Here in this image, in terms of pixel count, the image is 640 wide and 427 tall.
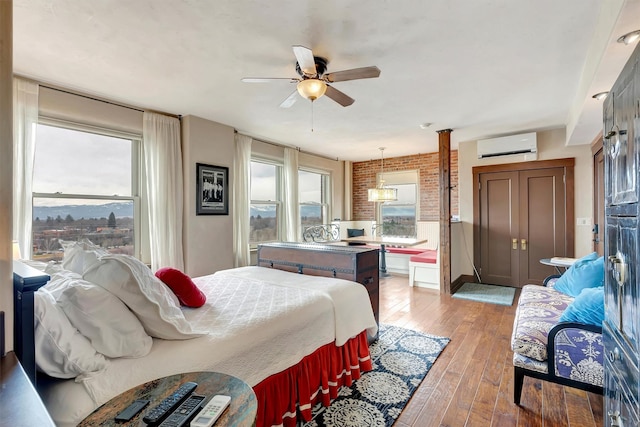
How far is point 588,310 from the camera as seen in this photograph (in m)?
1.86

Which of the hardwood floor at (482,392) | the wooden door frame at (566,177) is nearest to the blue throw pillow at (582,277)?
the hardwood floor at (482,392)

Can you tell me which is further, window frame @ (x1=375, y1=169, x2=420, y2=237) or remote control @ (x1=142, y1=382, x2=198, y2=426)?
window frame @ (x1=375, y1=169, x2=420, y2=237)

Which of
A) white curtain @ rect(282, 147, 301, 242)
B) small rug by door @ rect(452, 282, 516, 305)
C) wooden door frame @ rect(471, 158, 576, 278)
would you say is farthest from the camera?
white curtain @ rect(282, 147, 301, 242)

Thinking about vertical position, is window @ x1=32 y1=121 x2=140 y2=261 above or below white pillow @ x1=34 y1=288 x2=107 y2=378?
above

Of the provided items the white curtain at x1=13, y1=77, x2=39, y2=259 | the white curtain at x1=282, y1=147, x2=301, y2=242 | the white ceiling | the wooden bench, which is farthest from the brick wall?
the white curtain at x1=13, y1=77, x2=39, y2=259

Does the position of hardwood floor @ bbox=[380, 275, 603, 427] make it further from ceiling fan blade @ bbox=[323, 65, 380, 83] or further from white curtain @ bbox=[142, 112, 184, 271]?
white curtain @ bbox=[142, 112, 184, 271]

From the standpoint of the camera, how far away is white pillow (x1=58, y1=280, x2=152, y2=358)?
1207mm

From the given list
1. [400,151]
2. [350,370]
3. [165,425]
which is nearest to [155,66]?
[165,425]

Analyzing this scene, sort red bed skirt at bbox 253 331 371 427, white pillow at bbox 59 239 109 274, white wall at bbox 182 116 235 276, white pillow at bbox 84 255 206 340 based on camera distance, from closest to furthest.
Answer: white pillow at bbox 84 255 206 340 → white pillow at bbox 59 239 109 274 → red bed skirt at bbox 253 331 371 427 → white wall at bbox 182 116 235 276

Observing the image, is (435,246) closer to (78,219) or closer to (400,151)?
(400,151)

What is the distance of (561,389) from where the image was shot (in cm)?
217

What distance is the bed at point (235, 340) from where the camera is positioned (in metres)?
1.12

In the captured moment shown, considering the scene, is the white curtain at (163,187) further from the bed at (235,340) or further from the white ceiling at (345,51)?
the bed at (235,340)

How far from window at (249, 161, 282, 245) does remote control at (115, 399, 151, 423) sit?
4202 mm
